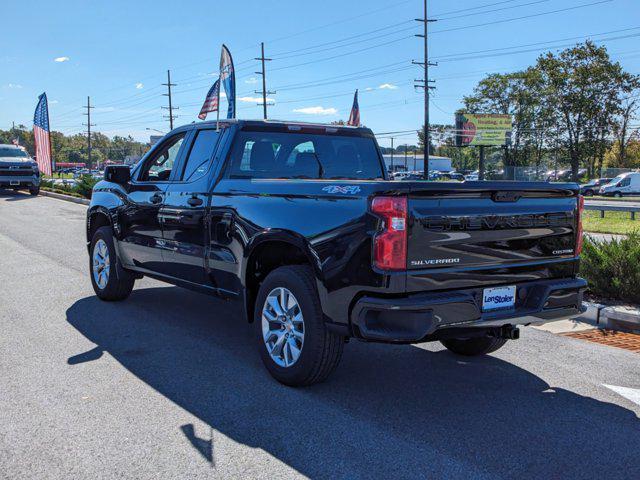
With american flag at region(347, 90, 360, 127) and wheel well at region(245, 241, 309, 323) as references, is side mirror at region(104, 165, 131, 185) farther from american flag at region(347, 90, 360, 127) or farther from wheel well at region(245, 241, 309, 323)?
american flag at region(347, 90, 360, 127)

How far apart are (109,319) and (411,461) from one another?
13.3 ft

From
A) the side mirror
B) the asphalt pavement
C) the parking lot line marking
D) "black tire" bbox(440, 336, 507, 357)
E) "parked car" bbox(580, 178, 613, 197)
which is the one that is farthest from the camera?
"parked car" bbox(580, 178, 613, 197)

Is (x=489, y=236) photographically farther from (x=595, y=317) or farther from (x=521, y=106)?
(x=521, y=106)

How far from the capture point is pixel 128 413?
3.98 m

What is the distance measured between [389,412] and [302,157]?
8.26ft

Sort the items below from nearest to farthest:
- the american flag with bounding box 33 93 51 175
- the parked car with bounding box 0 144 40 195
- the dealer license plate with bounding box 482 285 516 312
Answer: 1. the dealer license plate with bounding box 482 285 516 312
2. the parked car with bounding box 0 144 40 195
3. the american flag with bounding box 33 93 51 175

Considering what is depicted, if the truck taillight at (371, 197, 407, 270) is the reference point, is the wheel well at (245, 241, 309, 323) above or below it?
below

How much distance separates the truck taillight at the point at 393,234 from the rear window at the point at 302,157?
1.97 m

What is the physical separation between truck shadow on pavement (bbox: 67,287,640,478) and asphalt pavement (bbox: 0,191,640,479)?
1 centimetres

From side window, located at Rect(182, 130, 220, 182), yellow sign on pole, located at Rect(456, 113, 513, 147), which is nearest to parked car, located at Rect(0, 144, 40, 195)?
side window, located at Rect(182, 130, 220, 182)

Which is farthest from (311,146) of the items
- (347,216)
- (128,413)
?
(128,413)

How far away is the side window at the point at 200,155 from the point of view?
563 cm

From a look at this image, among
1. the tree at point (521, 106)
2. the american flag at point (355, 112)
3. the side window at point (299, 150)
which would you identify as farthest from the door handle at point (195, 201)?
the tree at point (521, 106)

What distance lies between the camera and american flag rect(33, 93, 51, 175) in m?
31.9
